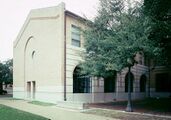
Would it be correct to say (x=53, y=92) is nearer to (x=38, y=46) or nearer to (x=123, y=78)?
(x=38, y=46)

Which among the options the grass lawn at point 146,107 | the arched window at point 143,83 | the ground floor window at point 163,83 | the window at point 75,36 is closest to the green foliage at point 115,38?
the grass lawn at point 146,107

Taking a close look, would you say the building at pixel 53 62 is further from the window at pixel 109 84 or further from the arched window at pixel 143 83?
the arched window at pixel 143 83

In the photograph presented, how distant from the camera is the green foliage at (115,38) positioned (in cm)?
1759

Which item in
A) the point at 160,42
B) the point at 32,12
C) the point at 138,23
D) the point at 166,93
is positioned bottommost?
the point at 166,93

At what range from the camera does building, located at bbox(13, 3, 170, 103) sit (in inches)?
973

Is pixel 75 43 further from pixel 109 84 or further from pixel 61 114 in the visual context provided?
pixel 61 114

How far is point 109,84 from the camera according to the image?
31297 millimetres

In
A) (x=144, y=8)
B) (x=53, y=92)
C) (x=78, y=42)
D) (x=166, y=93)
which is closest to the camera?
(x=144, y=8)

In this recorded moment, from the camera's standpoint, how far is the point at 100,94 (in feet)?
95.0

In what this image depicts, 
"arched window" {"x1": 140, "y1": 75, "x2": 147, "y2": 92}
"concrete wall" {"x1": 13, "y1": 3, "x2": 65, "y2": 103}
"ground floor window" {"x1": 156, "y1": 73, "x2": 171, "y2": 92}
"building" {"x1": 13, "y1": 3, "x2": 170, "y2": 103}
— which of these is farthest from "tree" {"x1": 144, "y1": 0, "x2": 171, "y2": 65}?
"ground floor window" {"x1": 156, "y1": 73, "x2": 171, "y2": 92}

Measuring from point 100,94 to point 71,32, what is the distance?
7614 millimetres

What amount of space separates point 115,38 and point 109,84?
1329 cm

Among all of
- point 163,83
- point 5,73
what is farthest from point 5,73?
point 163,83

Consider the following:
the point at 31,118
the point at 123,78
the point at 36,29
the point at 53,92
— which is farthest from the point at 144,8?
the point at 123,78
